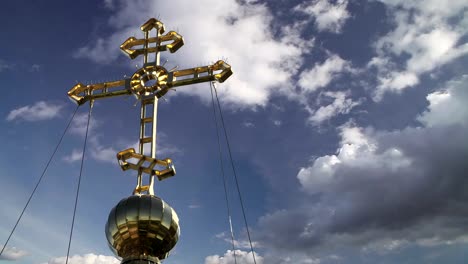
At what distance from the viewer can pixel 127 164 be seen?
14.4 metres

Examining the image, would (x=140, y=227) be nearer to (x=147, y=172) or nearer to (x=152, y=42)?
(x=147, y=172)

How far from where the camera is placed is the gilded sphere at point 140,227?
1341cm

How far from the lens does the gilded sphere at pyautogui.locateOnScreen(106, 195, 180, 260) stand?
13406mm

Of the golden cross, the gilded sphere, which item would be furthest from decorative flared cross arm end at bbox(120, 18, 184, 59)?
the gilded sphere

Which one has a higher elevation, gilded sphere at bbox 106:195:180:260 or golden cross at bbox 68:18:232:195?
golden cross at bbox 68:18:232:195

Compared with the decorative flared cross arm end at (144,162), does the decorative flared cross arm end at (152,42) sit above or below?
above

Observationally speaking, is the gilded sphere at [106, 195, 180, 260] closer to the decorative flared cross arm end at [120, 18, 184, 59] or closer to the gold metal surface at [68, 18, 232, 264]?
the gold metal surface at [68, 18, 232, 264]

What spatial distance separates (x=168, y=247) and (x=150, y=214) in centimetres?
134

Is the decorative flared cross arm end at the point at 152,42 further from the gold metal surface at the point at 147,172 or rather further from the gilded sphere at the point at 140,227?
the gilded sphere at the point at 140,227

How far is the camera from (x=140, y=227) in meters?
13.4

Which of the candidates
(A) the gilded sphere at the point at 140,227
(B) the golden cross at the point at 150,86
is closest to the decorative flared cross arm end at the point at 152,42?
(B) the golden cross at the point at 150,86

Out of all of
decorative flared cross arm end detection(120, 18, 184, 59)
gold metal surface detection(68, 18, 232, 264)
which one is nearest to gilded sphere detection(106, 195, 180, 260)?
gold metal surface detection(68, 18, 232, 264)

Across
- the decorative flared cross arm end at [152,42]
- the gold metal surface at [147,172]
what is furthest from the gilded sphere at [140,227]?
the decorative flared cross arm end at [152,42]

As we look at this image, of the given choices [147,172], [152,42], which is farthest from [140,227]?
[152,42]
